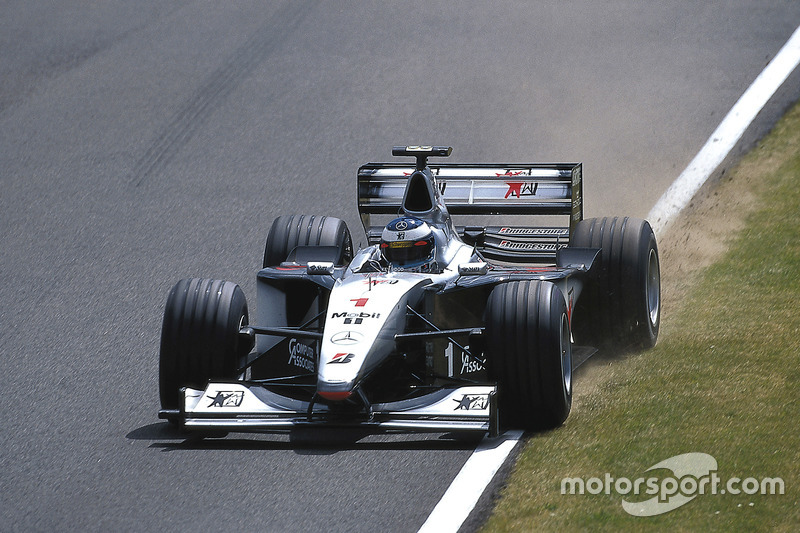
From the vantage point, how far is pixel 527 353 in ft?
27.0

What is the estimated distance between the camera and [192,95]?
18047 millimetres

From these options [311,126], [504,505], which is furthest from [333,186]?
[504,505]

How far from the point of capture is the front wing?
7.93m

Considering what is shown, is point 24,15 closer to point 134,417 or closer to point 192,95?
point 192,95

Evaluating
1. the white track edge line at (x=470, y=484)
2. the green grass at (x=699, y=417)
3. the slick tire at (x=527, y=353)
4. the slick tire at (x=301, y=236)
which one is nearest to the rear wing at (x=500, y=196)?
the slick tire at (x=301, y=236)

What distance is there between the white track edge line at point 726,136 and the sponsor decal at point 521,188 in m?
3.14

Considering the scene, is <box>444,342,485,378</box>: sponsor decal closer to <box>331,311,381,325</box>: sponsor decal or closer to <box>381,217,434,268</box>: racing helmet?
<box>331,311,381,325</box>: sponsor decal

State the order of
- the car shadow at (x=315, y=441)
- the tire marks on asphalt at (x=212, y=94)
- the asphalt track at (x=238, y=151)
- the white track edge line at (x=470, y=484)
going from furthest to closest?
the tire marks on asphalt at (x=212, y=94) → the car shadow at (x=315, y=441) → the asphalt track at (x=238, y=151) → the white track edge line at (x=470, y=484)

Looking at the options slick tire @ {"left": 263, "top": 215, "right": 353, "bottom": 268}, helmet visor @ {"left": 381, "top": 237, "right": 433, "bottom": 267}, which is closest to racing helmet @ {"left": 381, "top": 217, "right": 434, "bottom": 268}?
helmet visor @ {"left": 381, "top": 237, "right": 433, "bottom": 267}

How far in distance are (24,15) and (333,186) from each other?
8.69 metres

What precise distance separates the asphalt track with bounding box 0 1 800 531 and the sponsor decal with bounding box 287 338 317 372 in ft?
2.73

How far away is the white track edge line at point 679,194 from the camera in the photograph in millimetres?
7336

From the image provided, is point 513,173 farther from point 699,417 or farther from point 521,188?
point 699,417

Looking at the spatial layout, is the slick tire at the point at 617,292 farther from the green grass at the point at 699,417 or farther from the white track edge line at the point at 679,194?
the white track edge line at the point at 679,194
